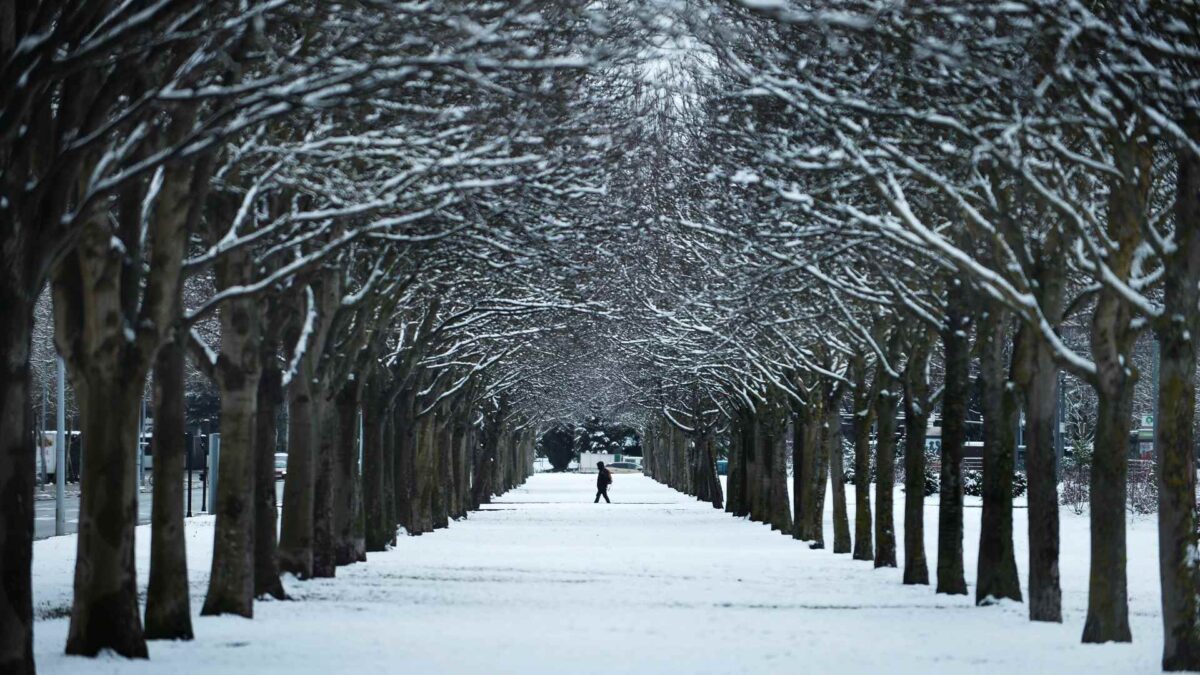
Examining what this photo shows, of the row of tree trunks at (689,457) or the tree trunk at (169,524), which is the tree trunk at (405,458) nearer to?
the row of tree trunks at (689,457)

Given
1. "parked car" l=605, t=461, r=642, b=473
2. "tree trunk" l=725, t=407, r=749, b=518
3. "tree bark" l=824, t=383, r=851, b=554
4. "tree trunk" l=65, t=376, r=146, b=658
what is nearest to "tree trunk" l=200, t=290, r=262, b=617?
"tree trunk" l=65, t=376, r=146, b=658

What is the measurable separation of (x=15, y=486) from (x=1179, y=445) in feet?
28.2

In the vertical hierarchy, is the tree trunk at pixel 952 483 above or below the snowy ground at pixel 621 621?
above

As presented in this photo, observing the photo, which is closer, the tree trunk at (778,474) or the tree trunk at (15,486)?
the tree trunk at (15,486)

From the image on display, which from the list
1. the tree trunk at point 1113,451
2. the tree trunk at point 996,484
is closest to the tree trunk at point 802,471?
the tree trunk at point 996,484

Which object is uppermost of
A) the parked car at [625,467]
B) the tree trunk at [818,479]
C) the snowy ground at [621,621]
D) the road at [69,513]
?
the parked car at [625,467]

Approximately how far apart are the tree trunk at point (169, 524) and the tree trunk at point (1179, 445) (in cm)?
814

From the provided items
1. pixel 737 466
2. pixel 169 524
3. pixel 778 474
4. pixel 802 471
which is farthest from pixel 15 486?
pixel 737 466

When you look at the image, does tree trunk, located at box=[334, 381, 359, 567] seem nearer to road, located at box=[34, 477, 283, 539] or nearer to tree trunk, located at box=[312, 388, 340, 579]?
tree trunk, located at box=[312, 388, 340, 579]

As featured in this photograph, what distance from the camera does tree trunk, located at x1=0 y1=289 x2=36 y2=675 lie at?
13617 mm

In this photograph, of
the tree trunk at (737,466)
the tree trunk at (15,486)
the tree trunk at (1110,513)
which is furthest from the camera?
the tree trunk at (737,466)

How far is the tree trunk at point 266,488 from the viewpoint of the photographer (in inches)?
941

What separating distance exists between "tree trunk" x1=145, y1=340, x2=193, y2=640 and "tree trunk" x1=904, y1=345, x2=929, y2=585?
12375 millimetres

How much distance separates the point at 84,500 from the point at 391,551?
21.5 metres
